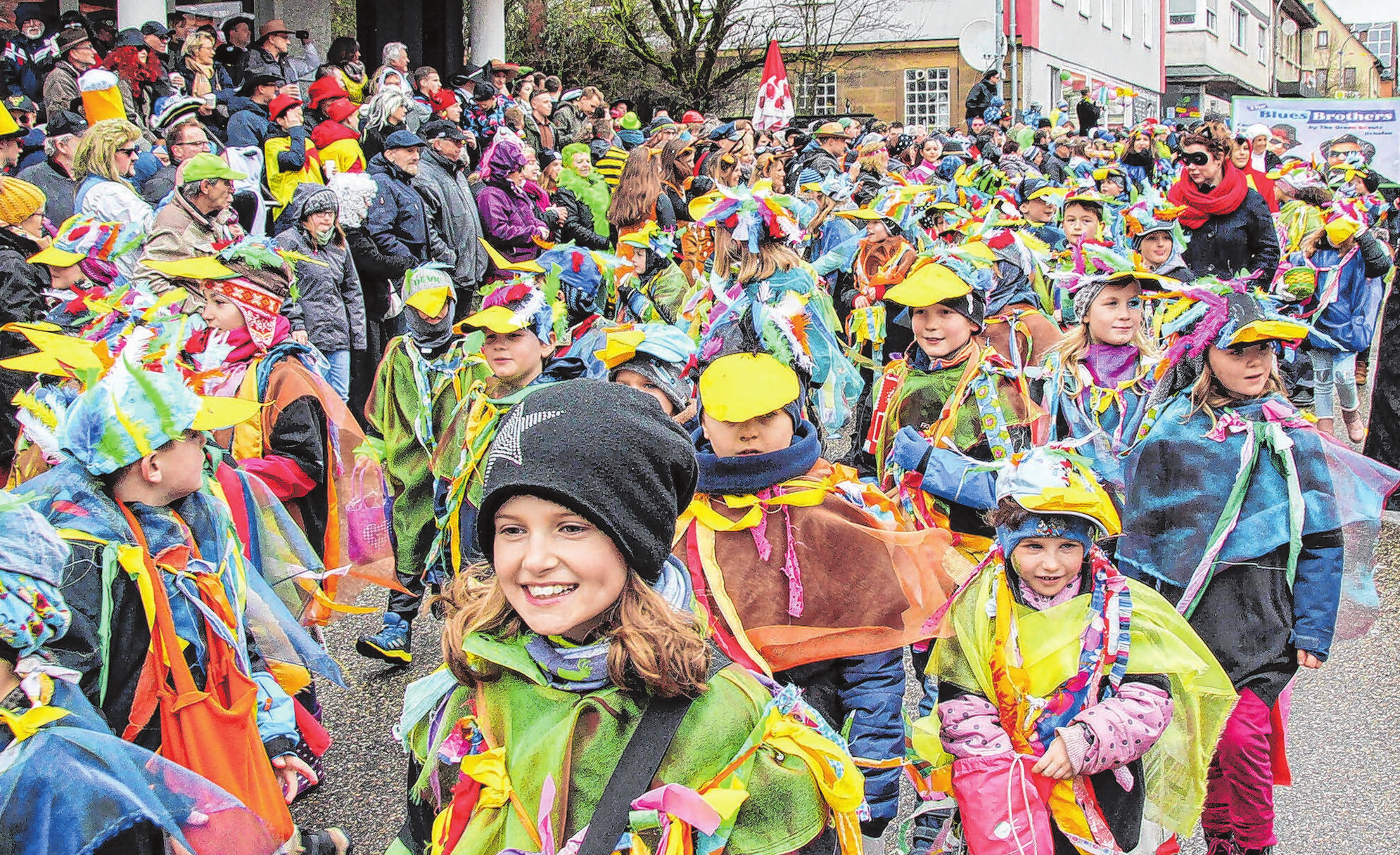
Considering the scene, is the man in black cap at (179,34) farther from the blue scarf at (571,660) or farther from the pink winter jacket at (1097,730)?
the blue scarf at (571,660)

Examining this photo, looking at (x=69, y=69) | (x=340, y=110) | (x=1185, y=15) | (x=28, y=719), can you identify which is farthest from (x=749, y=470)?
(x=1185, y=15)

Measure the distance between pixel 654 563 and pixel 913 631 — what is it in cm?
158

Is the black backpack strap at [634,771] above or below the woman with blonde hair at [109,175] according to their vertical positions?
below

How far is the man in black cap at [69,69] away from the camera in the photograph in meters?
10.2

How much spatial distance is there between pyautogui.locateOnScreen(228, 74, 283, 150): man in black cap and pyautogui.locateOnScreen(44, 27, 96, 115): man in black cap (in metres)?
1.17

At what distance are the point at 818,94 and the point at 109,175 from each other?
2890cm

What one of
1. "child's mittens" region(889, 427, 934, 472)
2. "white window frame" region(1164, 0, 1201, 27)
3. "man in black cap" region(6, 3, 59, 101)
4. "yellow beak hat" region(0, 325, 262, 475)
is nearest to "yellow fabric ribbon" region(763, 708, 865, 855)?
"yellow beak hat" region(0, 325, 262, 475)

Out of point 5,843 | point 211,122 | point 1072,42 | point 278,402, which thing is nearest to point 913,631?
point 5,843

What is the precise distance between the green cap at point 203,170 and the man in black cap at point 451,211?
218cm

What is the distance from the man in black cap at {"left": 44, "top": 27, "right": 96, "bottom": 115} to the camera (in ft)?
33.4

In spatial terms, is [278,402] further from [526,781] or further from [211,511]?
[526,781]

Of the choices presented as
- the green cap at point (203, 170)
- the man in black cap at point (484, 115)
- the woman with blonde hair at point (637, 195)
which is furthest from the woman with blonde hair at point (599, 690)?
the man in black cap at point (484, 115)

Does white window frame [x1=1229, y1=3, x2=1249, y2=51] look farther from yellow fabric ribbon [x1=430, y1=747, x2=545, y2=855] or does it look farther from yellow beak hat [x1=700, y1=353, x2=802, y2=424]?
yellow fabric ribbon [x1=430, y1=747, x2=545, y2=855]

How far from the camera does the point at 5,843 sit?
2.44 m
